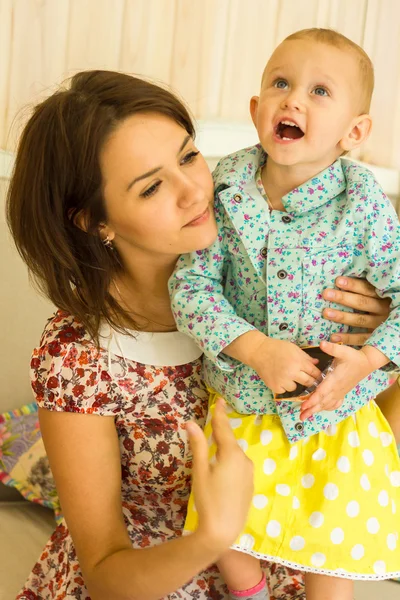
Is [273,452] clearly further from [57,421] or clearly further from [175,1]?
[175,1]

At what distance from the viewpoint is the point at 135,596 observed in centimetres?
136

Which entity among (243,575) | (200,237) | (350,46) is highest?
(350,46)

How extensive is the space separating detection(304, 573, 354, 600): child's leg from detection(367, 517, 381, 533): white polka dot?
0.10 m

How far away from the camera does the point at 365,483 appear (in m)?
1.46

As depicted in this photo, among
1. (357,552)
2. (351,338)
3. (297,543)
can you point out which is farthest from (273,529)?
(351,338)

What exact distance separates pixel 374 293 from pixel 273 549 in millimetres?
490

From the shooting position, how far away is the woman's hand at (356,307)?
1.46m

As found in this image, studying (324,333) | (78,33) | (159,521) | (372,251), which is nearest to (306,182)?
(372,251)

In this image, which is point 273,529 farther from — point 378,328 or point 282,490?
point 378,328

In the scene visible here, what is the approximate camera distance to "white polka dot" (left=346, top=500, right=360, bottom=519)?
143cm

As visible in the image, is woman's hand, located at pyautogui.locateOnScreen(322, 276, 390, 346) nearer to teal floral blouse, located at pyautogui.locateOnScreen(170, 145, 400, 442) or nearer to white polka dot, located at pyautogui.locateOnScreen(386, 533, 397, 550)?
teal floral blouse, located at pyautogui.locateOnScreen(170, 145, 400, 442)

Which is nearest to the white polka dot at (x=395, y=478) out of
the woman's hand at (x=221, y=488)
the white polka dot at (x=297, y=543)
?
the white polka dot at (x=297, y=543)

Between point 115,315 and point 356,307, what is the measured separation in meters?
0.46

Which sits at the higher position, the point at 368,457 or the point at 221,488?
the point at 221,488
